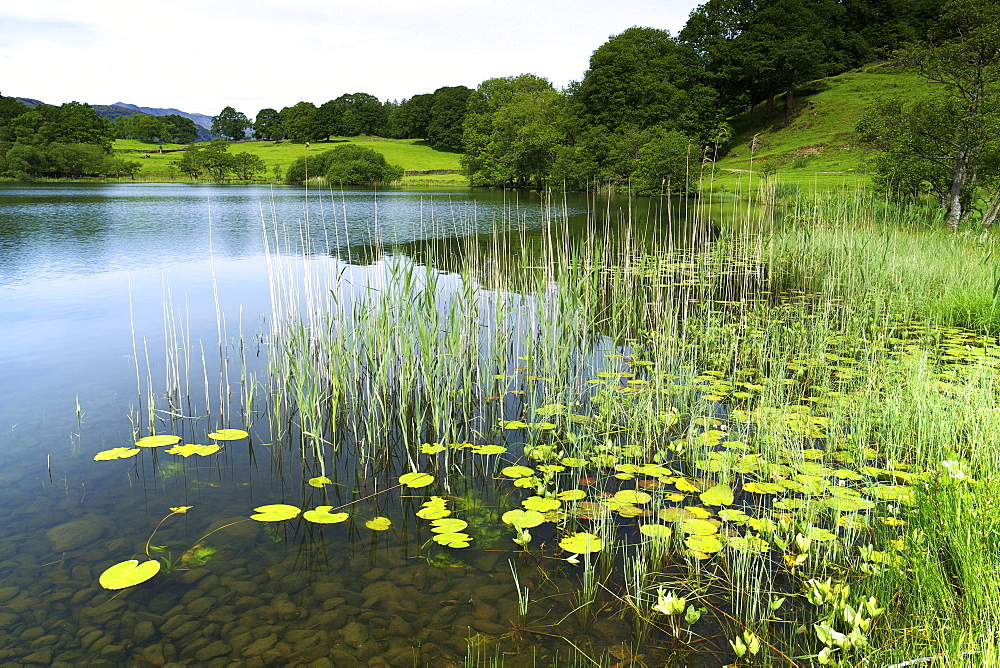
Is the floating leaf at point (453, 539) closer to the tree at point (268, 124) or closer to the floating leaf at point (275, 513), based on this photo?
the floating leaf at point (275, 513)

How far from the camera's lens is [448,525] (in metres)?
3.21

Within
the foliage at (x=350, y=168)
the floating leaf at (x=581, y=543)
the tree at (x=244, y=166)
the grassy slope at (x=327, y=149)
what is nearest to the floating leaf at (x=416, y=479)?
the floating leaf at (x=581, y=543)

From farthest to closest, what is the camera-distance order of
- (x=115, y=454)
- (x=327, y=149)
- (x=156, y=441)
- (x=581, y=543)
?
1. (x=327, y=149)
2. (x=156, y=441)
3. (x=115, y=454)
4. (x=581, y=543)

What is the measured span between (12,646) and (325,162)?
6008cm

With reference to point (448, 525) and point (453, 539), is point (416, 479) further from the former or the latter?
point (453, 539)

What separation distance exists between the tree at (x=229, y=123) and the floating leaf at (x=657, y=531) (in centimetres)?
12026

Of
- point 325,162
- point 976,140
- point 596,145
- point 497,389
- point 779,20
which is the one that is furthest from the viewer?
point 325,162

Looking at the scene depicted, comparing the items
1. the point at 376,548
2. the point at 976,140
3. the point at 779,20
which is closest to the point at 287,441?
the point at 376,548

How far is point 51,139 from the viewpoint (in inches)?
2493

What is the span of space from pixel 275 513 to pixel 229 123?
119496mm

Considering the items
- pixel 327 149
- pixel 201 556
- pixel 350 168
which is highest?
pixel 327 149

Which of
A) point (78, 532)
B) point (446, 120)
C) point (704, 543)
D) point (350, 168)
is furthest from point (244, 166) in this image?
point (704, 543)

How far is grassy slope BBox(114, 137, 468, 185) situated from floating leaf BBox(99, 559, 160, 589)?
188 ft

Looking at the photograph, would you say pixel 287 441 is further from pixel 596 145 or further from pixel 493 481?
pixel 596 145
